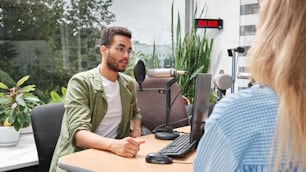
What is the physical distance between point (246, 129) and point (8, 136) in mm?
2143

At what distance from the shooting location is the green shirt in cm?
191

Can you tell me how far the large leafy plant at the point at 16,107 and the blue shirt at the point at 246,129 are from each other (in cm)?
199

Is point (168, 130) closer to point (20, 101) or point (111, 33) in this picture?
point (111, 33)

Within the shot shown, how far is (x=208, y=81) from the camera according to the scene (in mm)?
1709

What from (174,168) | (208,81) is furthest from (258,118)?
(208,81)

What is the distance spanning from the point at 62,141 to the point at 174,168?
83 cm

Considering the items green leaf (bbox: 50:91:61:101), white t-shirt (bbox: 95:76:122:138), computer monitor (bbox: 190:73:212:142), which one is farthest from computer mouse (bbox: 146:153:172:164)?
green leaf (bbox: 50:91:61:101)

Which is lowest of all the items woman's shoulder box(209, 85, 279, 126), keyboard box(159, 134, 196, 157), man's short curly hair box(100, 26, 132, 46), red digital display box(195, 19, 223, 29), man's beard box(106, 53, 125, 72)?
keyboard box(159, 134, 196, 157)

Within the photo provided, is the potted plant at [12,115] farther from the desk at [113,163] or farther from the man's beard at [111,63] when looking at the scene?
the desk at [113,163]

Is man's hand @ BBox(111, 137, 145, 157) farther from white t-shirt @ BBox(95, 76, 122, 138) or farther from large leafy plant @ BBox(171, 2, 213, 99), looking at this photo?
large leafy plant @ BBox(171, 2, 213, 99)

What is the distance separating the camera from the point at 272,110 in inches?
27.0

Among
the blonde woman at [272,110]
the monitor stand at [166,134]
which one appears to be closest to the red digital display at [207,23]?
the monitor stand at [166,134]

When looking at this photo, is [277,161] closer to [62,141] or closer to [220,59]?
[62,141]

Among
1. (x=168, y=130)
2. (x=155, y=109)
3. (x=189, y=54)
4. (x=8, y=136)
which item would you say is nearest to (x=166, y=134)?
(x=168, y=130)
